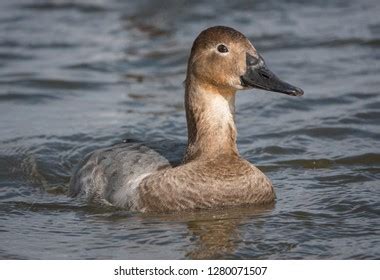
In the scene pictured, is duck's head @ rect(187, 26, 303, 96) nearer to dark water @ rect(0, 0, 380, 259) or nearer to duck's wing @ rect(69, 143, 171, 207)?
duck's wing @ rect(69, 143, 171, 207)

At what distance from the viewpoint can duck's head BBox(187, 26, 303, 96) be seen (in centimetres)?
815

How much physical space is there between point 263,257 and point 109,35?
327 inches

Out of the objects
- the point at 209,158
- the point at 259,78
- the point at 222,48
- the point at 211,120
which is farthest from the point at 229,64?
the point at 209,158

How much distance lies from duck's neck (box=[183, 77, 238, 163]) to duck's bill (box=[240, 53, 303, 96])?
0.71 ft

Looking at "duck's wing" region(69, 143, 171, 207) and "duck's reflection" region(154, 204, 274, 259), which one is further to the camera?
"duck's wing" region(69, 143, 171, 207)

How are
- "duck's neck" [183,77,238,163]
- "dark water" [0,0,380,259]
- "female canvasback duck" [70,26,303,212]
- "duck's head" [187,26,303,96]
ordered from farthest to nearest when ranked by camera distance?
"duck's neck" [183,77,238,163], "duck's head" [187,26,303,96], "female canvasback duck" [70,26,303,212], "dark water" [0,0,380,259]

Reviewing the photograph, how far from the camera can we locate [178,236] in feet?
25.3

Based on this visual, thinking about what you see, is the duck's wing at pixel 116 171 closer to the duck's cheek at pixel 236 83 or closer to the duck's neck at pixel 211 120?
the duck's neck at pixel 211 120

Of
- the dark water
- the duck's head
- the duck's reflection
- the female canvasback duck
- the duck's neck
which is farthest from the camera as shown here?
the duck's neck

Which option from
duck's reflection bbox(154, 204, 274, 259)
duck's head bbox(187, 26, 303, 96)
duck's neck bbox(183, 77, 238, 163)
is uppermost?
duck's head bbox(187, 26, 303, 96)

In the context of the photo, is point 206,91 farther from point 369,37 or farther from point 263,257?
point 369,37

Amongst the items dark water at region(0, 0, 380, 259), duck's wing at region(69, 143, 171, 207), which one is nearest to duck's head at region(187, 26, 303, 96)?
Result: duck's wing at region(69, 143, 171, 207)

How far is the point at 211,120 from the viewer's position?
8336 millimetres
